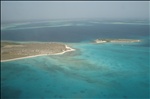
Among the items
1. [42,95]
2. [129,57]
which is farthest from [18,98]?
[129,57]

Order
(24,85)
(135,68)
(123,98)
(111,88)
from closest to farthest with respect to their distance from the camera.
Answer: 1. (123,98)
2. (111,88)
3. (24,85)
4. (135,68)

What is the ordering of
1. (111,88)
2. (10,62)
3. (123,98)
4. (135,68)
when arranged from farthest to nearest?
(10,62) < (135,68) < (111,88) < (123,98)

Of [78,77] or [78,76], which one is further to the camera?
[78,76]

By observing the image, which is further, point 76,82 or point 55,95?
point 76,82

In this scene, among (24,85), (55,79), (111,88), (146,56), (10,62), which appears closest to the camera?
(111,88)

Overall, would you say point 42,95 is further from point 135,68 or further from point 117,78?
point 135,68

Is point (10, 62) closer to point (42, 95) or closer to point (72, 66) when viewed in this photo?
point (72, 66)

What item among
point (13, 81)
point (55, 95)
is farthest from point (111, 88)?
point (13, 81)
